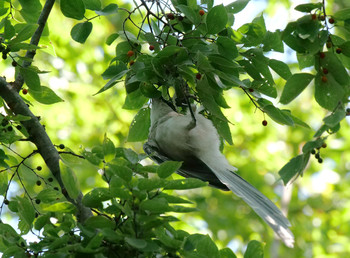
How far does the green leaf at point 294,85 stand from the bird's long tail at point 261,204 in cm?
58

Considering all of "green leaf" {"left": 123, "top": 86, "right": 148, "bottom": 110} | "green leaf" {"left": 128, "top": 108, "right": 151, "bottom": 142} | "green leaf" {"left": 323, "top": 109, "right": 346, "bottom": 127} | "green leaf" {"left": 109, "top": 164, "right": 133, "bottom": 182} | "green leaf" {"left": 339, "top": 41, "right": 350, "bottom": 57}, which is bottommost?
"green leaf" {"left": 128, "top": 108, "right": 151, "bottom": 142}

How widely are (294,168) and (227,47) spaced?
3.22 feet

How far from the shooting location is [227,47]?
99.3 inches

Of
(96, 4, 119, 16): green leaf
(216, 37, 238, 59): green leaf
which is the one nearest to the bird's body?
(216, 37, 238, 59): green leaf

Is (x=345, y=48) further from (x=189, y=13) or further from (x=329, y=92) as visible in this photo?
(x=189, y=13)

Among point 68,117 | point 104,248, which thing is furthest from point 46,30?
point 68,117

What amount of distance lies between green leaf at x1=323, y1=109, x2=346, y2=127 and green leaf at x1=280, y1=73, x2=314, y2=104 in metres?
0.21

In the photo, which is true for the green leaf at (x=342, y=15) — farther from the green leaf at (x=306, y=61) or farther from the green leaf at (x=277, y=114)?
the green leaf at (x=277, y=114)

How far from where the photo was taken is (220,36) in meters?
2.52

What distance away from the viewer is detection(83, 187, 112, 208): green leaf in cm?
200

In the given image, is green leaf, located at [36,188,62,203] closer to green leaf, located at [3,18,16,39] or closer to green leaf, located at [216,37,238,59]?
green leaf, located at [3,18,16,39]

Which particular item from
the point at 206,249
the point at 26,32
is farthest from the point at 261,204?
the point at 26,32

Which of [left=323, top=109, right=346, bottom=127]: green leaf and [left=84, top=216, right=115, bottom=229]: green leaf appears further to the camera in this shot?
[left=323, top=109, right=346, bottom=127]: green leaf

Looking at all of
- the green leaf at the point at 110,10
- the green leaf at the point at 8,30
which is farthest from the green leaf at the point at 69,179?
the green leaf at the point at 110,10
